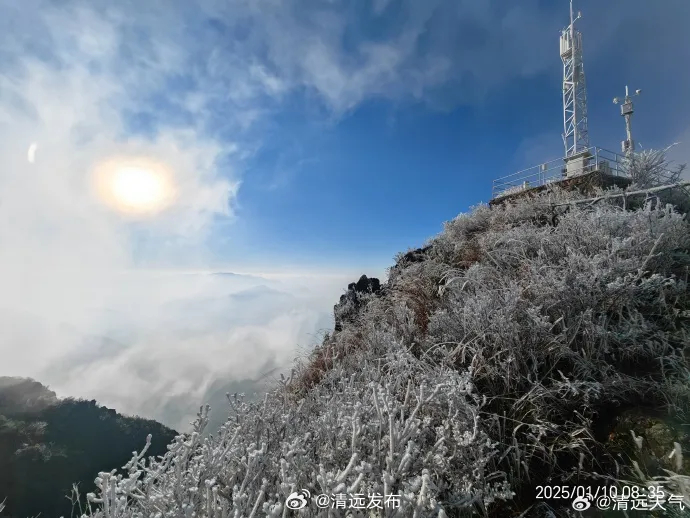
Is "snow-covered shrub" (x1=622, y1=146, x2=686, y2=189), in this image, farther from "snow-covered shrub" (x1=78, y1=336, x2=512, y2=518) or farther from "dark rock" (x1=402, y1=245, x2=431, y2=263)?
"snow-covered shrub" (x1=78, y1=336, x2=512, y2=518)

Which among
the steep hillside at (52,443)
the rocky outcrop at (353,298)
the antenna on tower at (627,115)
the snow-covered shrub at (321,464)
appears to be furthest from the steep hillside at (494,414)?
the antenna on tower at (627,115)

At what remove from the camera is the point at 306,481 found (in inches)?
68.4

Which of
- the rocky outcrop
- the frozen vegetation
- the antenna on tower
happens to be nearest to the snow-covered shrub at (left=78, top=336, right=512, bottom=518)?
the frozen vegetation

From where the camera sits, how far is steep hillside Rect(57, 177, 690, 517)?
1574 millimetres

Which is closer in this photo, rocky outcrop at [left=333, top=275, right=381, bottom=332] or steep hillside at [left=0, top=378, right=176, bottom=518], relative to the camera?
rocky outcrop at [left=333, top=275, right=381, bottom=332]

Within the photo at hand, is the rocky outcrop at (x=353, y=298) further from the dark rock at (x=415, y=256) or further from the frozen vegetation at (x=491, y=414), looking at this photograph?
the frozen vegetation at (x=491, y=414)

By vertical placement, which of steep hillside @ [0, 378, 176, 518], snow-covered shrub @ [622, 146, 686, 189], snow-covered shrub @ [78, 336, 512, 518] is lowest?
steep hillside @ [0, 378, 176, 518]

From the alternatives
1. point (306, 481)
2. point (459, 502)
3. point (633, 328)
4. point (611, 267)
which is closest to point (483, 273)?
point (611, 267)

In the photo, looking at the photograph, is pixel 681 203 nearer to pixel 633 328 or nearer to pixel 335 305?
pixel 633 328

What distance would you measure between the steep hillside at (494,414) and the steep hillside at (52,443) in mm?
10685

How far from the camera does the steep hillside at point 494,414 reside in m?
1.57

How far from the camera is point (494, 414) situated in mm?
2434

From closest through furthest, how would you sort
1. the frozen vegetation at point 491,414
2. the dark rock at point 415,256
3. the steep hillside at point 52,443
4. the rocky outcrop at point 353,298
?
the frozen vegetation at point 491,414
the rocky outcrop at point 353,298
the dark rock at point 415,256
the steep hillside at point 52,443

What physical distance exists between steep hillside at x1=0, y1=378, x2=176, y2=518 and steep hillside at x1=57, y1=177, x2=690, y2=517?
35.1 feet
